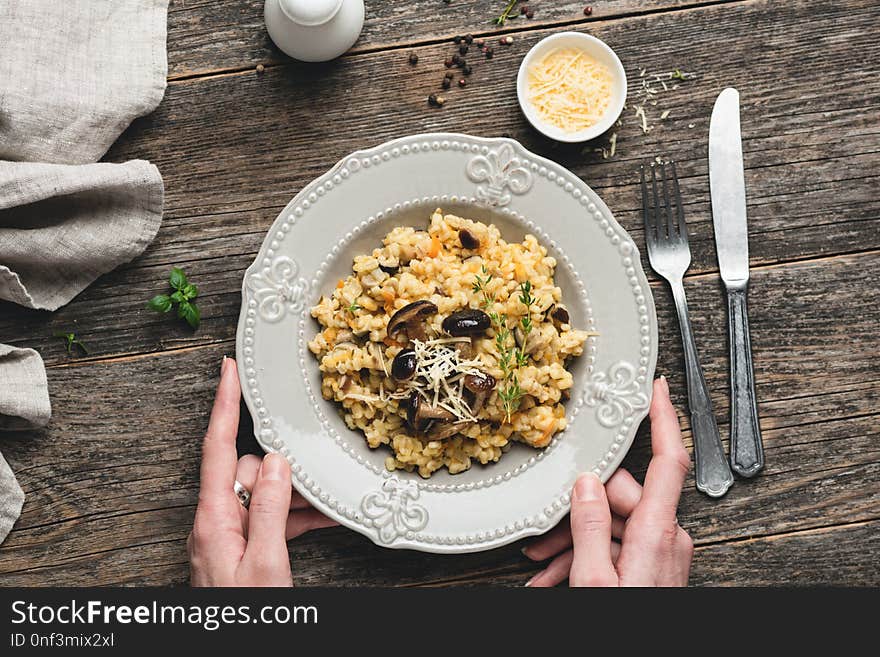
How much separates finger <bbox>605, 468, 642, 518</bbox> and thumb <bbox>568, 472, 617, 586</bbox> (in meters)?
0.16

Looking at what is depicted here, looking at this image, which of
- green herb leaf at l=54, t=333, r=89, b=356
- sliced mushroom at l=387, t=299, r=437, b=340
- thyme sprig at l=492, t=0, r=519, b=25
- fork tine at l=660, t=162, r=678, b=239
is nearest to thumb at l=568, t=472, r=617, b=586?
sliced mushroom at l=387, t=299, r=437, b=340

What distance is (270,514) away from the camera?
2568 mm

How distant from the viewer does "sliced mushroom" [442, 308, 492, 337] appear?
8.41 feet

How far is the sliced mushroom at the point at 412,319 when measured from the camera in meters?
2.58

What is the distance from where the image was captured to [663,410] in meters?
2.79

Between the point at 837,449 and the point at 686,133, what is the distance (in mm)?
1324

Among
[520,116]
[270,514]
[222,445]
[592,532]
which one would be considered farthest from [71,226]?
[592,532]

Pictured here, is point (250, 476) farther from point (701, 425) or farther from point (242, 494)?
point (701, 425)

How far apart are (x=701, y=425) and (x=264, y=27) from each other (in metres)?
2.22

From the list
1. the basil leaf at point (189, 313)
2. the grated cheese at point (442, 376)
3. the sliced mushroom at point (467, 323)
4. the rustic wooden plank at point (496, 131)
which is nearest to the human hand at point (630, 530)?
the grated cheese at point (442, 376)

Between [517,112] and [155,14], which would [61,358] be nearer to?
[155,14]

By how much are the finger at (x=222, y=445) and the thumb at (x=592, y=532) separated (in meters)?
1.18

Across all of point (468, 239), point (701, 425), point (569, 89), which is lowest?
point (701, 425)

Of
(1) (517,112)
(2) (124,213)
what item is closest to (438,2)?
(1) (517,112)
